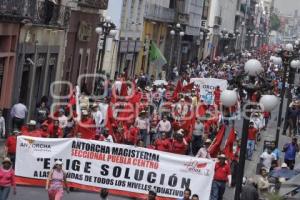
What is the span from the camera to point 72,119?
27172 mm

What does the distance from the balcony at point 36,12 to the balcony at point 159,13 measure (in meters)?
24.5

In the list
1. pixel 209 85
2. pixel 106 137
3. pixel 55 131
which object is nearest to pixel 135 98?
pixel 106 137

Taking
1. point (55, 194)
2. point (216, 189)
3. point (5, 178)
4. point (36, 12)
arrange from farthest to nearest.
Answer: point (36, 12) < point (216, 189) < point (55, 194) < point (5, 178)

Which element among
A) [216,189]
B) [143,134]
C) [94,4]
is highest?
[94,4]

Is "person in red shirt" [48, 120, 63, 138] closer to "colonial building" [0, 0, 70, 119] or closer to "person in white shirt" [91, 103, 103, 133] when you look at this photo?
"person in white shirt" [91, 103, 103, 133]

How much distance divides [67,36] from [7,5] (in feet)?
34.0

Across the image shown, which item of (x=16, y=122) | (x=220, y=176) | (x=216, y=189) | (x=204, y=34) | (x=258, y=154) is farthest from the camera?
(x=204, y=34)

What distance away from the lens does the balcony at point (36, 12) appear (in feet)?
97.6

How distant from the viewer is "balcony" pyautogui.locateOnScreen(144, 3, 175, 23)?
62.5 metres

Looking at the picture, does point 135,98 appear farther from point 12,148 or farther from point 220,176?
point 220,176

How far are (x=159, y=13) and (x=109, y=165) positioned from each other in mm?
46486

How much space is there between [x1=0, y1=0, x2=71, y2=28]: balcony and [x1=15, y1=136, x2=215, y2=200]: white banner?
345 inches

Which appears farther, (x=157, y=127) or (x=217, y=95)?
(x=217, y=95)

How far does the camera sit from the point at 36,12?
33094 millimetres
